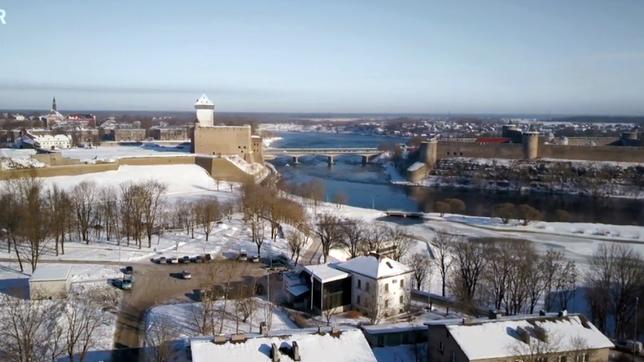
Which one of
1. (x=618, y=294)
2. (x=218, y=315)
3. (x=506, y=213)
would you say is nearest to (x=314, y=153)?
(x=506, y=213)

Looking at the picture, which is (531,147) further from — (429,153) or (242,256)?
(242,256)

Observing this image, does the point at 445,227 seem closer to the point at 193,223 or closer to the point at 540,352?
the point at 193,223

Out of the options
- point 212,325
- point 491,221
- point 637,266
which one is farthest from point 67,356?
point 491,221

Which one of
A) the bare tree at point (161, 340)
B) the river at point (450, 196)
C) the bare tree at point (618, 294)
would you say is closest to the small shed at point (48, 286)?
the bare tree at point (161, 340)

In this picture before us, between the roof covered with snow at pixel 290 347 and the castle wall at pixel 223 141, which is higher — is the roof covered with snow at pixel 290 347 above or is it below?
below

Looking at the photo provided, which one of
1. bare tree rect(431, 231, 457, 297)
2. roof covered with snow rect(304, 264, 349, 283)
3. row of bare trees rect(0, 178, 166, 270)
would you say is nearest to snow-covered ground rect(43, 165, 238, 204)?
row of bare trees rect(0, 178, 166, 270)

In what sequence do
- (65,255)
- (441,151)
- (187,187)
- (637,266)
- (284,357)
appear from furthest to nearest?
(441,151), (187,187), (65,255), (637,266), (284,357)

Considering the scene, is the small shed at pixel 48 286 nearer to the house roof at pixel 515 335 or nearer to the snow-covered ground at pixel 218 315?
the snow-covered ground at pixel 218 315
